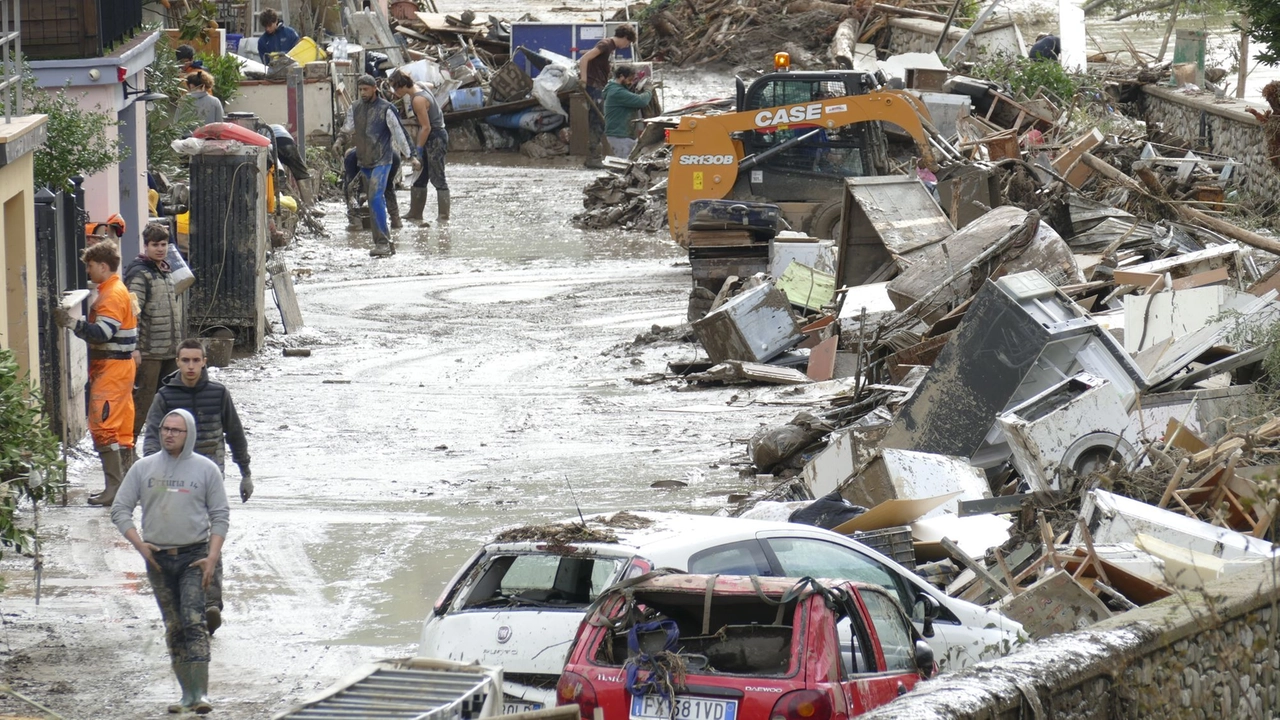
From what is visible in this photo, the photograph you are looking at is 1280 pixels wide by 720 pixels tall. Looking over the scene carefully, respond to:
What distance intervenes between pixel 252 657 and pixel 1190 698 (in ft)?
14.7

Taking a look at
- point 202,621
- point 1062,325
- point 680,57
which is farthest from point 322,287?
point 680,57

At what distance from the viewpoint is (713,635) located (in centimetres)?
609

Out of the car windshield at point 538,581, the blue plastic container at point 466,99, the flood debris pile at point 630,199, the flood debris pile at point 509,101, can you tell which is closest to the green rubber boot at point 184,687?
the car windshield at point 538,581

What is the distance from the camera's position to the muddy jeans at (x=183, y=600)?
7188mm

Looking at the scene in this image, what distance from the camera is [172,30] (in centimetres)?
2219

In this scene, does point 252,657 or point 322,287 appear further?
point 322,287

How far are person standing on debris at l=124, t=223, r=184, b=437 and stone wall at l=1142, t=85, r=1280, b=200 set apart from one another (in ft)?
41.3

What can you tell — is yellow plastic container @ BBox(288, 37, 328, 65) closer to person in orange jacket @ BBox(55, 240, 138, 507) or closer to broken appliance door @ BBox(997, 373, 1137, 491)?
person in orange jacket @ BBox(55, 240, 138, 507)

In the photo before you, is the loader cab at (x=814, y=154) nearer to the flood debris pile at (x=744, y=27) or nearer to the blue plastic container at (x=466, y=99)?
the blue plastic container at (x=466, y=99)

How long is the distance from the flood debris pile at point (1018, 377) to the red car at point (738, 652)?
120 centimetres

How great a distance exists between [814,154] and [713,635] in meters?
13.7

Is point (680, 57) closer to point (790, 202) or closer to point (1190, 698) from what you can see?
point (790, 202)

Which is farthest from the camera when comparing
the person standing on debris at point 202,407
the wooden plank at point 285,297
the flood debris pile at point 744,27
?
the flood debris pile at point 744,27

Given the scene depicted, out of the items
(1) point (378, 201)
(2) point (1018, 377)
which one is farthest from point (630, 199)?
(2) point (1018, 377)
